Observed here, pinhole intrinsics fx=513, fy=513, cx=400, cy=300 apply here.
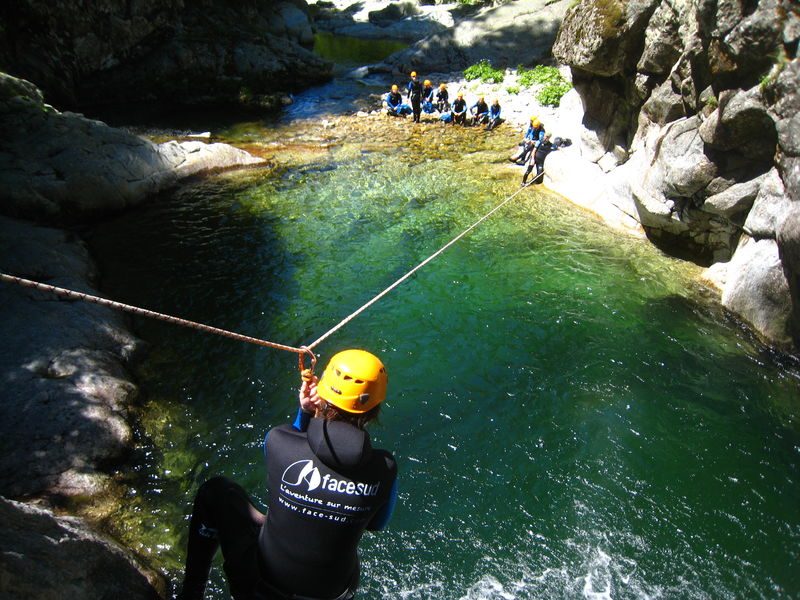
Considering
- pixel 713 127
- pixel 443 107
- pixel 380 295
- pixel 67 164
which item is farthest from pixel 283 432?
pixel 443 107

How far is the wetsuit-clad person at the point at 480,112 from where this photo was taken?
1930 cm

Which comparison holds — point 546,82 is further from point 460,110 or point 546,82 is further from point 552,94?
point 460,110

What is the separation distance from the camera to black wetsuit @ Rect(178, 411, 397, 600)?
2.65m

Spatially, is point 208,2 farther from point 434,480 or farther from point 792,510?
point 792,510

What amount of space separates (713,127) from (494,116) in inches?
441

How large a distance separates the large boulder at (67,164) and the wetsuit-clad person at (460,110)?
1036cm

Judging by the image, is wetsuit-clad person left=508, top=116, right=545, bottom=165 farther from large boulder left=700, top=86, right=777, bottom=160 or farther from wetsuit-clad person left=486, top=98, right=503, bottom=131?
large boulder left=700, top=86, right=777, bottom=160

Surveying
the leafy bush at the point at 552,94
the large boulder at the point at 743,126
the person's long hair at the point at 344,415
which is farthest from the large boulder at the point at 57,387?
the leafy bush at the point at 552,94

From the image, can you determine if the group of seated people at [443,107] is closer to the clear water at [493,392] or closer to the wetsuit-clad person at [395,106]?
the wetsuit-clad person at [395,106]

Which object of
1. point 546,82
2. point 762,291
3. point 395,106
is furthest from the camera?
point 546,82

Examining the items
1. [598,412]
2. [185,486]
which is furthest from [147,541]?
[598,412]

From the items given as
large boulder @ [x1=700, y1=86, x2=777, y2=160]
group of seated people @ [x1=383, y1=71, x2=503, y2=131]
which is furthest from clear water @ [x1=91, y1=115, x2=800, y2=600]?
group of seated people @ [x1=383, y1=71, x2=503, y2=131]

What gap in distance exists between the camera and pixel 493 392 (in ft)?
22.5

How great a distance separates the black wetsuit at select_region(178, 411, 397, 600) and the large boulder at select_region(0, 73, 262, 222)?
10047 millimetres
